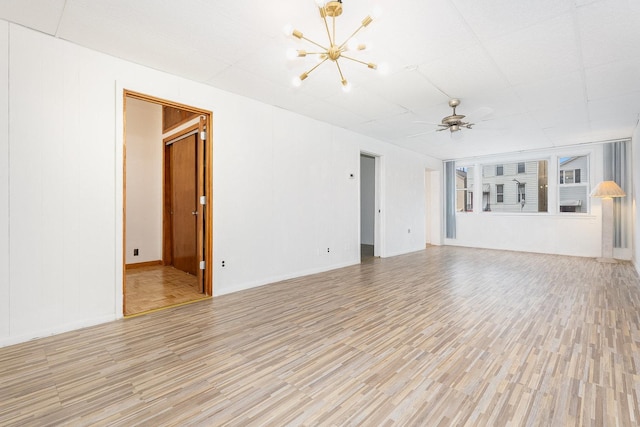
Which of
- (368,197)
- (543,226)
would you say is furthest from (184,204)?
(543,226)

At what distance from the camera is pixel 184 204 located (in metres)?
4.98

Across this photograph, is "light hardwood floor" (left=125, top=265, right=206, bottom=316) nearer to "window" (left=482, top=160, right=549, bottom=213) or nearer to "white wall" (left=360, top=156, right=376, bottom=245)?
"white wall" (left=360, top=156, right=376, bottom=245)

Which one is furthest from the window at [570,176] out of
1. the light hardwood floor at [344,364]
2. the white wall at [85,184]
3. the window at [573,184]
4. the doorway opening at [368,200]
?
the white wall at [85,184]

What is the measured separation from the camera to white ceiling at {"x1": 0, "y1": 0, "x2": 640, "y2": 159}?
2283mm

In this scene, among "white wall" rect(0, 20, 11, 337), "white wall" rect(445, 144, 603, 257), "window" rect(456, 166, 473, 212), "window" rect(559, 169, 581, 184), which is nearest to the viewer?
"white wall" rect(0, 20, 11, 337)

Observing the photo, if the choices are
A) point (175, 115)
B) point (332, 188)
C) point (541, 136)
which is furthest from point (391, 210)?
point (175, 115)

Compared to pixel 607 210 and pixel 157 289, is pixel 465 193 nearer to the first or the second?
pixel 607 210

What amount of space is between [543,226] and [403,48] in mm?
7158

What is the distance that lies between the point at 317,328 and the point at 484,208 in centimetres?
809

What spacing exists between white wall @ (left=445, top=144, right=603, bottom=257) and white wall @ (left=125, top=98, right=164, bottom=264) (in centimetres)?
823

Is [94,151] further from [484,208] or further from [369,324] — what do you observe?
[484,208]

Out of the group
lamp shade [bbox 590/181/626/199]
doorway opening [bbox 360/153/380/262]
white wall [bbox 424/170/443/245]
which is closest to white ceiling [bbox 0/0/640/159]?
lamp shade [bbox 590/181/626/199]

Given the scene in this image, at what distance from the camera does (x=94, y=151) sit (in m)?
2.91

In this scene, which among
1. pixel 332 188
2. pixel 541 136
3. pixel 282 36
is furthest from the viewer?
pixel 541 136
